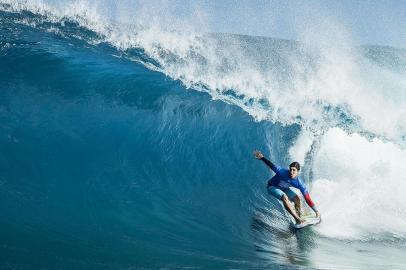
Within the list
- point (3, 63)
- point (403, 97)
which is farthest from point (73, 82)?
point (403, 97)

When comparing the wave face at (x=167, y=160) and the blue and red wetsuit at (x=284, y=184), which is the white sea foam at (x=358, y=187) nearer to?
the wave face at (x=167, y=160)

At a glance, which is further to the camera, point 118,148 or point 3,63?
point 3,63

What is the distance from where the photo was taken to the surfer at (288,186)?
Result: 290 inches

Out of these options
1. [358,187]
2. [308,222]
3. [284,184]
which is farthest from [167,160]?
[358,187]

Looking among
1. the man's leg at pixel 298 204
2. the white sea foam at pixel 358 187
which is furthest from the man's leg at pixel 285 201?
the white sea foam at pixel 358 187

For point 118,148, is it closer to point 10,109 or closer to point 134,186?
point 134,186

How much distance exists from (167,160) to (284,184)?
2.29 metres

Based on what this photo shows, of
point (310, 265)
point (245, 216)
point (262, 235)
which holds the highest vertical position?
point (245, 216)

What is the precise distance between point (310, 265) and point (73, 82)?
6593 mm

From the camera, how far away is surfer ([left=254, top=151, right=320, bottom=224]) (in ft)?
24.2

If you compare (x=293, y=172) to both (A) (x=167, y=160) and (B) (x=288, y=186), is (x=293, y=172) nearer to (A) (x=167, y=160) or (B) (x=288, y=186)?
(B) (x=288, y=186)

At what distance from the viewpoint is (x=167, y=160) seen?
805 cm

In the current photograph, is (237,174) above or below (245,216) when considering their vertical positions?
above

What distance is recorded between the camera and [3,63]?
900 centimetres
